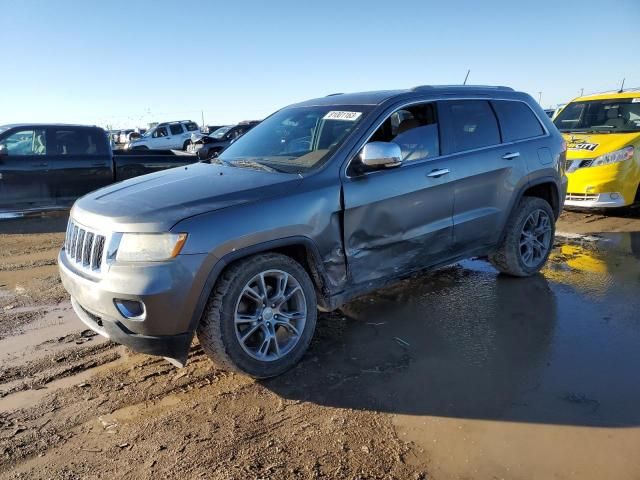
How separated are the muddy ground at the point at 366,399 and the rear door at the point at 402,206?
609 millimetres

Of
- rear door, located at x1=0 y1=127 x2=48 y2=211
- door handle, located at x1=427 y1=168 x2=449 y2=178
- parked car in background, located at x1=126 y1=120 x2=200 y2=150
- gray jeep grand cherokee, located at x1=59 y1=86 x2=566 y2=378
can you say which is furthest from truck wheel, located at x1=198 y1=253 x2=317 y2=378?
parked car in background, located at x1=126 y1=120 x2=200 y2=150

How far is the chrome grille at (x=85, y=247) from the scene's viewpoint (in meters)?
3.11

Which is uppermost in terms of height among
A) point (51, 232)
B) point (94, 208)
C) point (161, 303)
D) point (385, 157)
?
point (385, 157)

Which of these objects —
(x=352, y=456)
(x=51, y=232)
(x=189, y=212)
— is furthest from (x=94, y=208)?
(x=51, y=232)

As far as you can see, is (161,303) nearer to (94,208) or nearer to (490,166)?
(94,208)

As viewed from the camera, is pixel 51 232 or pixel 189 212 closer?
pixel 189 212

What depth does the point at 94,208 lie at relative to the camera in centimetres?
331

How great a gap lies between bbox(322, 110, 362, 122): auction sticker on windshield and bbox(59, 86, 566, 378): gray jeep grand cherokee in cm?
2

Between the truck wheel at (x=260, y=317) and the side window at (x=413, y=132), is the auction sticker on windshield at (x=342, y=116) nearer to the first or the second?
the side window at (x=413, y=132)

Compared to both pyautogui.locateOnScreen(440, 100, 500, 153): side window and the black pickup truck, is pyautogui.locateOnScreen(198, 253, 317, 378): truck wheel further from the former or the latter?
the black pickup truck

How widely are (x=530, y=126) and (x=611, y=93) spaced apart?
522 centimetres

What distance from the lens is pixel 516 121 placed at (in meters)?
5.10

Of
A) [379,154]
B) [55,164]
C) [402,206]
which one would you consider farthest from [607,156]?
[55,164]

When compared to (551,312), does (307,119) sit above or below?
above
